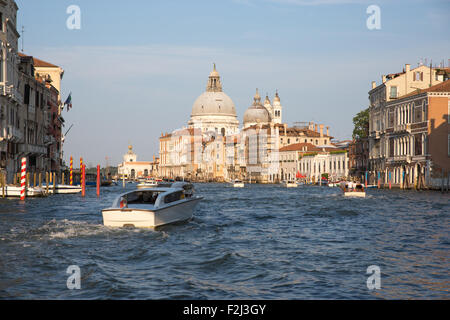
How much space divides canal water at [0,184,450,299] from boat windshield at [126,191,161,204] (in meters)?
1.17

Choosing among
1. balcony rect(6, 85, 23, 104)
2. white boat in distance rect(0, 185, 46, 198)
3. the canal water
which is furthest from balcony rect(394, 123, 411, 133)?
the canal water

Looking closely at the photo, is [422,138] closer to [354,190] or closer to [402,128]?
[402,128]

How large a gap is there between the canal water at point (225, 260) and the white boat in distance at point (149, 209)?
0.37 m

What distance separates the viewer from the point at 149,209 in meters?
17.9

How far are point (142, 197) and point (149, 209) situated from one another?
2542mm

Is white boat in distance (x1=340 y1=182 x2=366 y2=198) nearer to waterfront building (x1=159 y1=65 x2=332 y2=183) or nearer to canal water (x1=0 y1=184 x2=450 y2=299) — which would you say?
canal water (x1=0 y1=184 x2=450 y2=299)

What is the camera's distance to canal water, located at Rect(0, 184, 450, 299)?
10047 mm

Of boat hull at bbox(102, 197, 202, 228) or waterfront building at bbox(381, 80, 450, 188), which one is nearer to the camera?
boat hull at bbox(102, 197, 202, 228)

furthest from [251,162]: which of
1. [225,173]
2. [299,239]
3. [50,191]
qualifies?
[299,239]

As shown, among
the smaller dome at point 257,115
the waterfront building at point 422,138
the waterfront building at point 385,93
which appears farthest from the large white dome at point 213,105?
the waterfront building at point 422,138

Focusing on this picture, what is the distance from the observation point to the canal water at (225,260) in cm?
1005

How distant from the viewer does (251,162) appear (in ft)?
461
